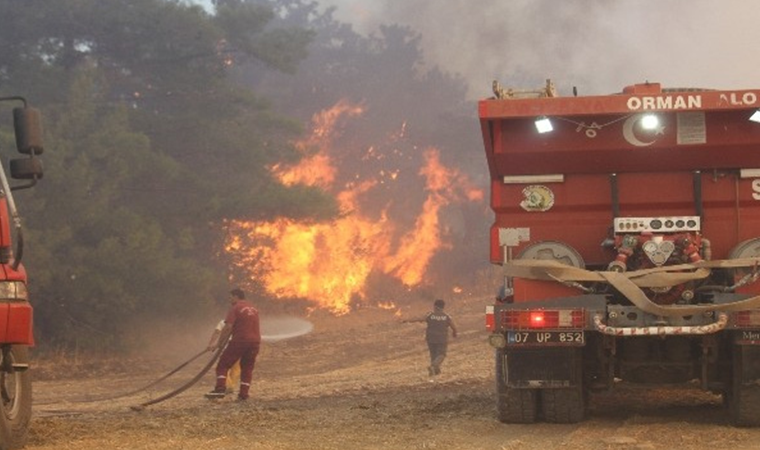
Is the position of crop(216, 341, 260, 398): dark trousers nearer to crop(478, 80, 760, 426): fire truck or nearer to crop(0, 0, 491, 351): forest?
crop(478, 80, 760, 426): fire truck

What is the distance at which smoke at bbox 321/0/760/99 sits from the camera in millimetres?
46000

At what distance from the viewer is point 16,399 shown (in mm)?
8531

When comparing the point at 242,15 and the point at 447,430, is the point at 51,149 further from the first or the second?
the point at 447,430

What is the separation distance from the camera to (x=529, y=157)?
31.7 feet

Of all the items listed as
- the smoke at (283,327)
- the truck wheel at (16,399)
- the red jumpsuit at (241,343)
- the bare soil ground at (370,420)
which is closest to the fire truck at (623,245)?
the bare soil ground at (370,420)

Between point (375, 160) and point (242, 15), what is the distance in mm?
10382

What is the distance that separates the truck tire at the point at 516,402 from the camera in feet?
32.0

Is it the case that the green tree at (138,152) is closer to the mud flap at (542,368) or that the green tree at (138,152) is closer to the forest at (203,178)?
the forest at (203,178)

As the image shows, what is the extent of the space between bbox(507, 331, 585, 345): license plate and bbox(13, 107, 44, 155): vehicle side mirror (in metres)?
3.74

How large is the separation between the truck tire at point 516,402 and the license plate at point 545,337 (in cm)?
48

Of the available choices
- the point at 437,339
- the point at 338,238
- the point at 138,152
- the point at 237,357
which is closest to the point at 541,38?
the point at 338,238

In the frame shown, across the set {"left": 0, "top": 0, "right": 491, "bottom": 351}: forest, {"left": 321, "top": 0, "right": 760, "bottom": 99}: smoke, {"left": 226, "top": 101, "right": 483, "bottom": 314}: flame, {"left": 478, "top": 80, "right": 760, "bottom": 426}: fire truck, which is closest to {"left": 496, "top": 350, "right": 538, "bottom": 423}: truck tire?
{"left": 478, "top": 80, "right": 760, "bottom": 426}: fire truck

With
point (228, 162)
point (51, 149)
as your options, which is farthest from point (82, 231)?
point (228, 162)

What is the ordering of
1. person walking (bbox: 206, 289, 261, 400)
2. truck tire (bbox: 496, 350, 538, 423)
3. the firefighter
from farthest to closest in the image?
the firefighter < person walking (bbox: 206, 289, 261, 400) < truck tire (bbox: 496, 350, 538, 423)
